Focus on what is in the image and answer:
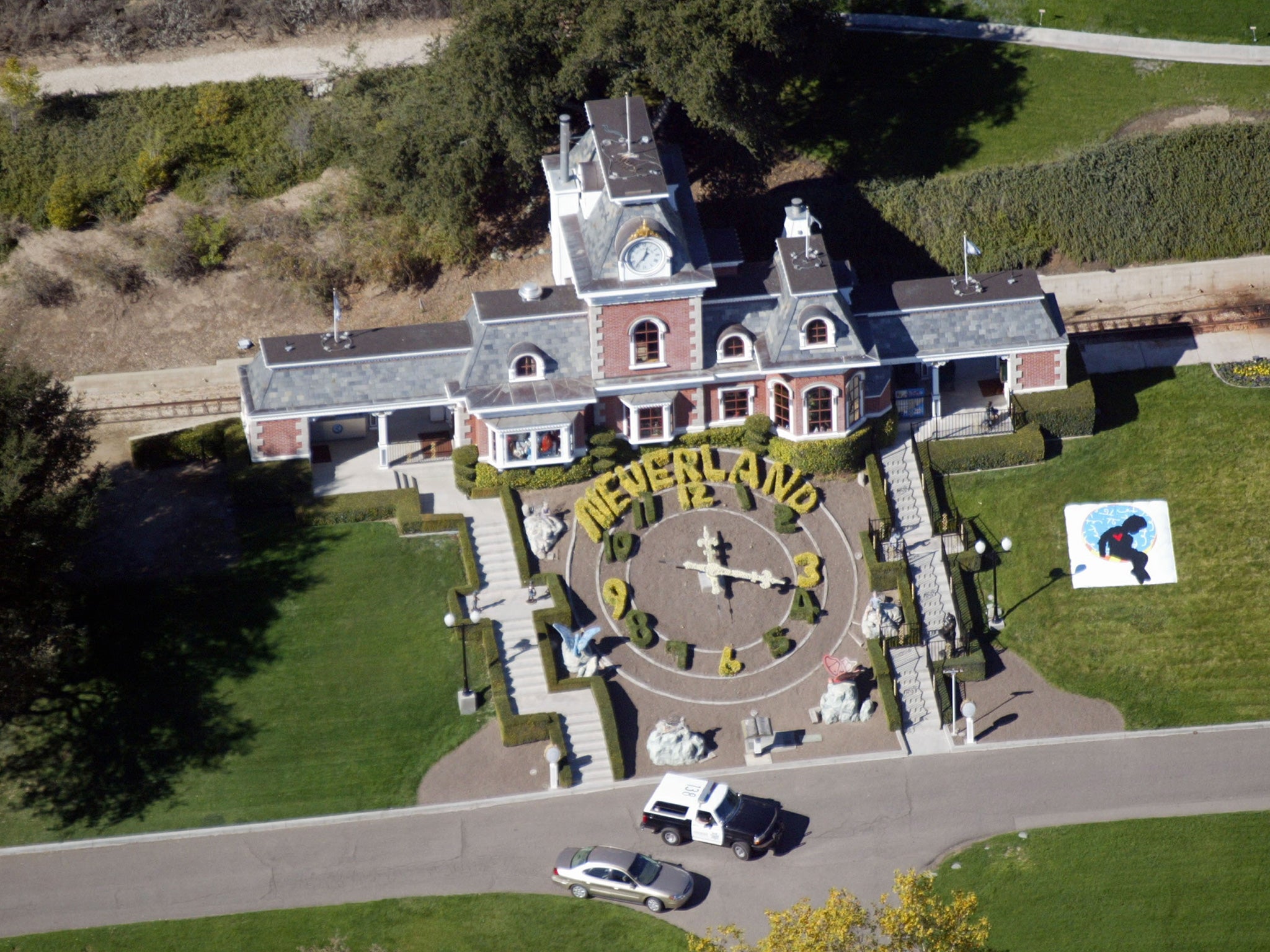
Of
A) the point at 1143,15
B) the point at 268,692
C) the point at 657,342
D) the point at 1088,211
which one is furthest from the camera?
the point at 1143,15

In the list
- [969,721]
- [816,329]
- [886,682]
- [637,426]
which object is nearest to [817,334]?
[816,329]

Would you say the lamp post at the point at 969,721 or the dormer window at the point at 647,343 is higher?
the dormer window at the point at 647,343

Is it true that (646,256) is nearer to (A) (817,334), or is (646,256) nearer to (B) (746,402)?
(A) (817,334)

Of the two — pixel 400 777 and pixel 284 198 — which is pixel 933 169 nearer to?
pixel 284 198

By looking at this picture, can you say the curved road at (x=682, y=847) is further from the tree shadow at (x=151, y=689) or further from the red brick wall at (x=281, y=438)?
the red brick wall at (x=281, y=438)

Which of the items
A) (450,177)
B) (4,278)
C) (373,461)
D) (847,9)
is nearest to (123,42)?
(4,278)

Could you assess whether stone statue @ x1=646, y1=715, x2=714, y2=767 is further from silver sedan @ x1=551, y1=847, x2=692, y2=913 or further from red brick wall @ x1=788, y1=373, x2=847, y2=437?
red brick wall @ x1=788, y1=373, x2=847, y2=437

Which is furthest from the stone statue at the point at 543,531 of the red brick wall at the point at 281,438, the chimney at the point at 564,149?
the chimney at the point at 564,149

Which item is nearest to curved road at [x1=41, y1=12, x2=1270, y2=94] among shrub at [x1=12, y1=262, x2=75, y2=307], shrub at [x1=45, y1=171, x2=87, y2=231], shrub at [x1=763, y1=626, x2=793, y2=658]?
shrub at [x1=45, y1=171, x2=87, y2=231]
